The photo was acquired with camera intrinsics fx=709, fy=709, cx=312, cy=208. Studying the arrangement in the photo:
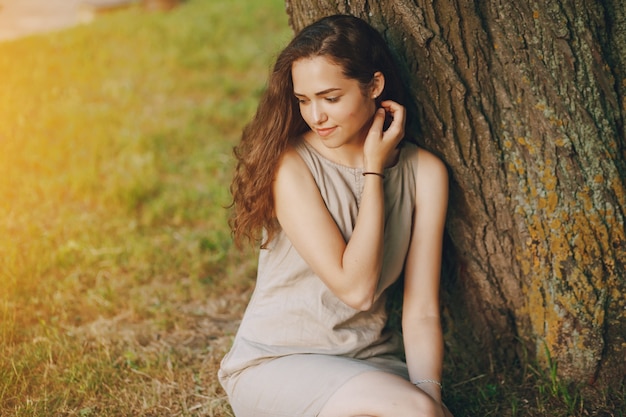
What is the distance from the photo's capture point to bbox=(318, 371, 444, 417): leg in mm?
2291

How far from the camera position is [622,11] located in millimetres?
2553

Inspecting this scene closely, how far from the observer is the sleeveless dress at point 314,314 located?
8.56ft

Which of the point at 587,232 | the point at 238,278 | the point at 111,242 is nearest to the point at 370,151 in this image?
the point at 587,232

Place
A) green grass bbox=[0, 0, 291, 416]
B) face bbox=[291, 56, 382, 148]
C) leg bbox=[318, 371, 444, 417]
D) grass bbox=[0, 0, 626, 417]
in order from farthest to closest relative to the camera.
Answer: green grass bbox=[0, 0, 291, 416], grass bbox=[0, 0, 626, 417], face bbox=[291, 56, 382, 148], leg bbox=[318, 371, 444, 417]

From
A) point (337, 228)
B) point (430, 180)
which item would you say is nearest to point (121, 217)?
point (337, 228)

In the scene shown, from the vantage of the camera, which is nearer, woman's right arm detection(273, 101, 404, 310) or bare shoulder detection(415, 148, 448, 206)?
woman's right arm detection(273, 101, 404, 310)

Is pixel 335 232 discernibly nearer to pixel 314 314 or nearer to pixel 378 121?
pixel 314 314

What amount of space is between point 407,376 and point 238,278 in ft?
5.08

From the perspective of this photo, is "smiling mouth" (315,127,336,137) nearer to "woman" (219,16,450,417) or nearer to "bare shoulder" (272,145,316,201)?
"woman" (219,16,450,417)

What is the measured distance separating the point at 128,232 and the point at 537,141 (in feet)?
8.91

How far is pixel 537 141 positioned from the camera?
260 cm

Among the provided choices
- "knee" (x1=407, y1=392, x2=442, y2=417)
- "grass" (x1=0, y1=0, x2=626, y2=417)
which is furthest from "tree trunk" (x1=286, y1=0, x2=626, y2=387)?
"knee" (x1=407, y1=392, x2=442, y2=417)

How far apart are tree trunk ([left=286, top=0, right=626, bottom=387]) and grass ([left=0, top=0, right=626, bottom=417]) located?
0.26 m

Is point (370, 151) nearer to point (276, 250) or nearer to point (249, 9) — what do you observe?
point (276, 250)
